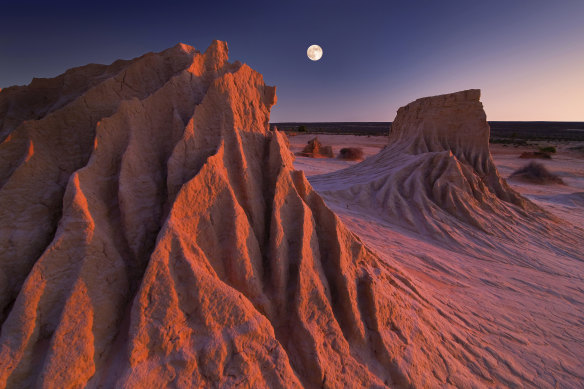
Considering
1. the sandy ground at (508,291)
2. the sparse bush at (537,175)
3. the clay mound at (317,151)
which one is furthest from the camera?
the clay mound at (317,151)

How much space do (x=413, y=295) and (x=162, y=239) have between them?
126 inches

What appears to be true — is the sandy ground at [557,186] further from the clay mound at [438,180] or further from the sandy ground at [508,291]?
the sandy ground at [508,291]

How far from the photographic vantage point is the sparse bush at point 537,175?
16.5 meters

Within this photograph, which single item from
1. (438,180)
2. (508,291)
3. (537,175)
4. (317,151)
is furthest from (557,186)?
(317,151)

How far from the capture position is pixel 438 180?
8.15 metres

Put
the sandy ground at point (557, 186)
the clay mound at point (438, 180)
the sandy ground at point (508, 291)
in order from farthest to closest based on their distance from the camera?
the sandy ground at point (557, 186) → the clay mound at point (438, 180) → the sandy ground at point (508, 291)

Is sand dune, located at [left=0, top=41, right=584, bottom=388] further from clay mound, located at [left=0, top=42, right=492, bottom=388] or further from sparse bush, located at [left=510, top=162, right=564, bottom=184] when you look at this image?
sparse bush, located at [left=510, top=162, right=564, bottom=184]

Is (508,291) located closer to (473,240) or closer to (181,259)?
(473,240)

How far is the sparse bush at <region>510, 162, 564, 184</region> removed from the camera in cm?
1655

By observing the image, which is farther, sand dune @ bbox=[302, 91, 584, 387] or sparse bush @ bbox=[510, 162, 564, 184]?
sparse bush @ bbox=[510, 162, 564, 184]

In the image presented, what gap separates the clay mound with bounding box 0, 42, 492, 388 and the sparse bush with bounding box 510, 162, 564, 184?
20139mm

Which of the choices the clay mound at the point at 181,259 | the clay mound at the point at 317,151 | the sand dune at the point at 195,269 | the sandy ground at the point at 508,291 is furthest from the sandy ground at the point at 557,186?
the clay mound at the point at 181,259

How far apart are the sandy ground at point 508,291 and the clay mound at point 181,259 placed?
0.55m

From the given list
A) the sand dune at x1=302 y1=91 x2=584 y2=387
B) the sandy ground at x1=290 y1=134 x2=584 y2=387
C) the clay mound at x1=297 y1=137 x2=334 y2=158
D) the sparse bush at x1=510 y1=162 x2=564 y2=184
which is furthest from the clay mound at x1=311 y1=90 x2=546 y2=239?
the clay mound at x1=297 y1=137 x2=334 y2=158
